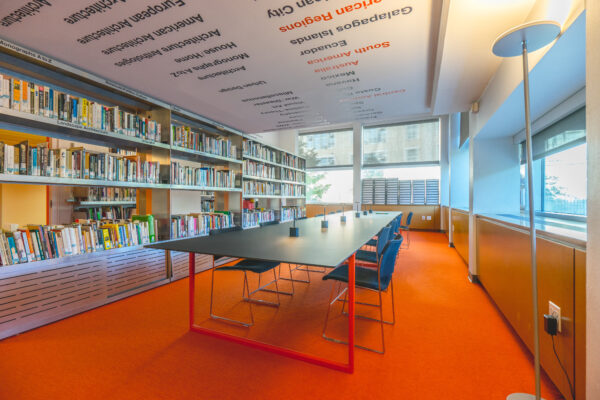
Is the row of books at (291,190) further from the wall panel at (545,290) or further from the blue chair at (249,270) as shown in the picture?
the wall panel at (545,290)

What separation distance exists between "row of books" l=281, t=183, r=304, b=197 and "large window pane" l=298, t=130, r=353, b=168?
2.09 metres

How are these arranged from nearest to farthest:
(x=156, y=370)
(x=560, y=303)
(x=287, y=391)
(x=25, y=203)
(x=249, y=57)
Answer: (x=560, y=303) → (x=287, y=391) → (x=156, y=370) → (x=249, y=57) → (x=25, y=203)

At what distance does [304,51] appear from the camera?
243 cm

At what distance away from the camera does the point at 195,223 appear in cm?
390

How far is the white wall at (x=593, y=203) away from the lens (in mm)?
1069

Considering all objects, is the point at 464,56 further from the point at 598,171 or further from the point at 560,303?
the point at 560,303

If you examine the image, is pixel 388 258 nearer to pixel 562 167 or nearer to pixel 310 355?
pixel 310 355

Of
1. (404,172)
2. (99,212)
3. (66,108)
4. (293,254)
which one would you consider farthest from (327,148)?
(293,254)

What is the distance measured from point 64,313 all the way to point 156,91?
2567mm

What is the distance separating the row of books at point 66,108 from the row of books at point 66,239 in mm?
1030

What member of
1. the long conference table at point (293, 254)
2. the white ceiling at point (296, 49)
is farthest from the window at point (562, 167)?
the long conference table at point (293, 254)

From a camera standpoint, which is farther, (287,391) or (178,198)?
(178,198)

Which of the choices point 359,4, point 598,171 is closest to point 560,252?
point 598,171

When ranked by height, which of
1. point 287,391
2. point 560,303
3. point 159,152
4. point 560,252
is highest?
A: point 159,152
